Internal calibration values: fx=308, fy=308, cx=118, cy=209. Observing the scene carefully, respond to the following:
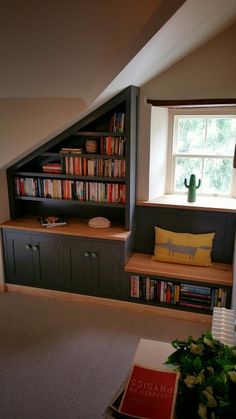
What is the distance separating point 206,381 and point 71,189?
2.24 m

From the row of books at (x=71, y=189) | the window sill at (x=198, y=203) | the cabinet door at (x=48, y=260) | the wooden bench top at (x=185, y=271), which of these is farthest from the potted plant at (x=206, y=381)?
the cabinet door at (x=48, y=260)

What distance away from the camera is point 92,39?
1.67 meters

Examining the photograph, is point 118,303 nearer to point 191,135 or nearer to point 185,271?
point 185,271

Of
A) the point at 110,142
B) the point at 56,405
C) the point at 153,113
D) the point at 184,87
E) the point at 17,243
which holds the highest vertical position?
the point at 184,87

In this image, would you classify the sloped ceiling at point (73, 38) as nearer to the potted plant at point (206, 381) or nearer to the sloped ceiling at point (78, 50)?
the sloped ceiling at point (78, 50)

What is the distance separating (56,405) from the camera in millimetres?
1882

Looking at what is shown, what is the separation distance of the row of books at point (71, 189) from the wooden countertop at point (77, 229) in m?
0.27

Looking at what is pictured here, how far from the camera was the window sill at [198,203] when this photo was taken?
9.05 feet

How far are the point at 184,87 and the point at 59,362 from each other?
95.3 inches

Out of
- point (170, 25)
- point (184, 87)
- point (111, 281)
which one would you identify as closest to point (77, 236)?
point (111, 281)

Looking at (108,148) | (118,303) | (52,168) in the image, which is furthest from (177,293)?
(52,168)

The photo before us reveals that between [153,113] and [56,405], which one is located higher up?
[153,113]

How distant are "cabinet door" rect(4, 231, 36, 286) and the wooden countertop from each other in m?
0.09

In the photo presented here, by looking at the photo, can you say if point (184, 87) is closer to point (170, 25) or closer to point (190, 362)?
point (170, 25)
